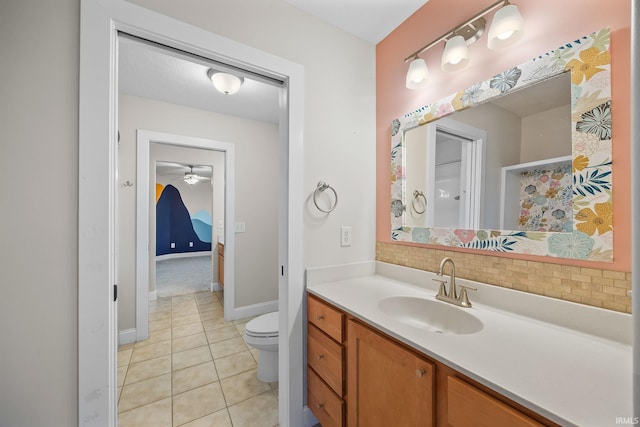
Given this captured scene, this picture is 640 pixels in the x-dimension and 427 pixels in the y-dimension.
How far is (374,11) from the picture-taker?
1.41 metres

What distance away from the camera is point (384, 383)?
2.96 feet

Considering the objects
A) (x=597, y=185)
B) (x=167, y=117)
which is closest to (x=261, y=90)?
(x=167, y=117)

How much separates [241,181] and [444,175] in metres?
2.28

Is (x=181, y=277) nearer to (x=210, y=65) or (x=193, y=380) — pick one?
(x=193, y=380)

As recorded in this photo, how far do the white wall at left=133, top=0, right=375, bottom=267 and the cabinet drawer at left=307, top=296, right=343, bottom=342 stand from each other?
236mm

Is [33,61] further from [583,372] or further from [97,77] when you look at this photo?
[583,372]

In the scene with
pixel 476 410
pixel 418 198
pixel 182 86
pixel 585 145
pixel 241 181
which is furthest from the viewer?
pixel 241 181

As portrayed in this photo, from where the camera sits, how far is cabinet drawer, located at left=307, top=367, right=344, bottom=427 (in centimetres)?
114

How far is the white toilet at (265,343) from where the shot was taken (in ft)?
5.64

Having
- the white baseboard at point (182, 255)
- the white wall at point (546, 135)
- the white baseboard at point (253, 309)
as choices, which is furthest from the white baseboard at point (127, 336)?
the white baseboard at point (182, 255)

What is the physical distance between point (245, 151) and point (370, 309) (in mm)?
2482

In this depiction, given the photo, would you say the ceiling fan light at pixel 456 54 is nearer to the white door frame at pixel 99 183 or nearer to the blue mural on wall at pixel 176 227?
the white door frame at pixel 99 183

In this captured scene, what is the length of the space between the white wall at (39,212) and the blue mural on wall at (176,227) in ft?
20.7

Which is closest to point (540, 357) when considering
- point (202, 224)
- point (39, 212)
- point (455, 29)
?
point (455, 29)
